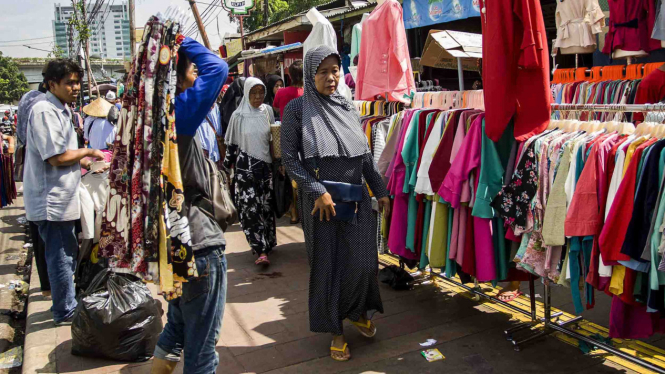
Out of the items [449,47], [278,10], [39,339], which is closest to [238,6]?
[449,47]

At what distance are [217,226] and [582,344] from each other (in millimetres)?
2519

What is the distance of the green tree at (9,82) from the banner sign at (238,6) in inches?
2269

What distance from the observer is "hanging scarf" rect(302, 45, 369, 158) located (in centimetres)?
365

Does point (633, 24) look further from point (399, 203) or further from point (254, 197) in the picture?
point (254, 197)

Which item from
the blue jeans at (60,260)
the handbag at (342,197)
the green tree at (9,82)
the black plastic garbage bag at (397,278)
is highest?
the green tree at (9,82)

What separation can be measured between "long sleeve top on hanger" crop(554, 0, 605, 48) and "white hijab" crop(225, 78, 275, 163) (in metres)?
3.52

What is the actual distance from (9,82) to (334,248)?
2776 inches

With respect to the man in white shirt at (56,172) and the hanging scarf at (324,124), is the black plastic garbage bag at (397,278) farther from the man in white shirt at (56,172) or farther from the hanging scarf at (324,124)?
the man in white shirt at (56,172)

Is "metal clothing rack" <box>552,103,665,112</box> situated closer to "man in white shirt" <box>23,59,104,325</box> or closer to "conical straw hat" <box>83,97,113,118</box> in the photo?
"man in white shirt" <box>23,59,104,325</box>

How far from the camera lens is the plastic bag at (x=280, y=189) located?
20.5ft

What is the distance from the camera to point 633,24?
5.87 meters

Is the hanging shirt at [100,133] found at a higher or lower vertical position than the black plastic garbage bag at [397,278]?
higher

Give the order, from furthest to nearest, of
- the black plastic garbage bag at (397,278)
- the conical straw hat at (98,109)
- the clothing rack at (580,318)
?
1. the conical straw hat at (98,109)
2. the black plastic garbage bag at (397,278)
3. the clothing rack at (580,318)

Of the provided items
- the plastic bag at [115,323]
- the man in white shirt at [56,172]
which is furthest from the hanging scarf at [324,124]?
the man in white shirt at [56,172]
